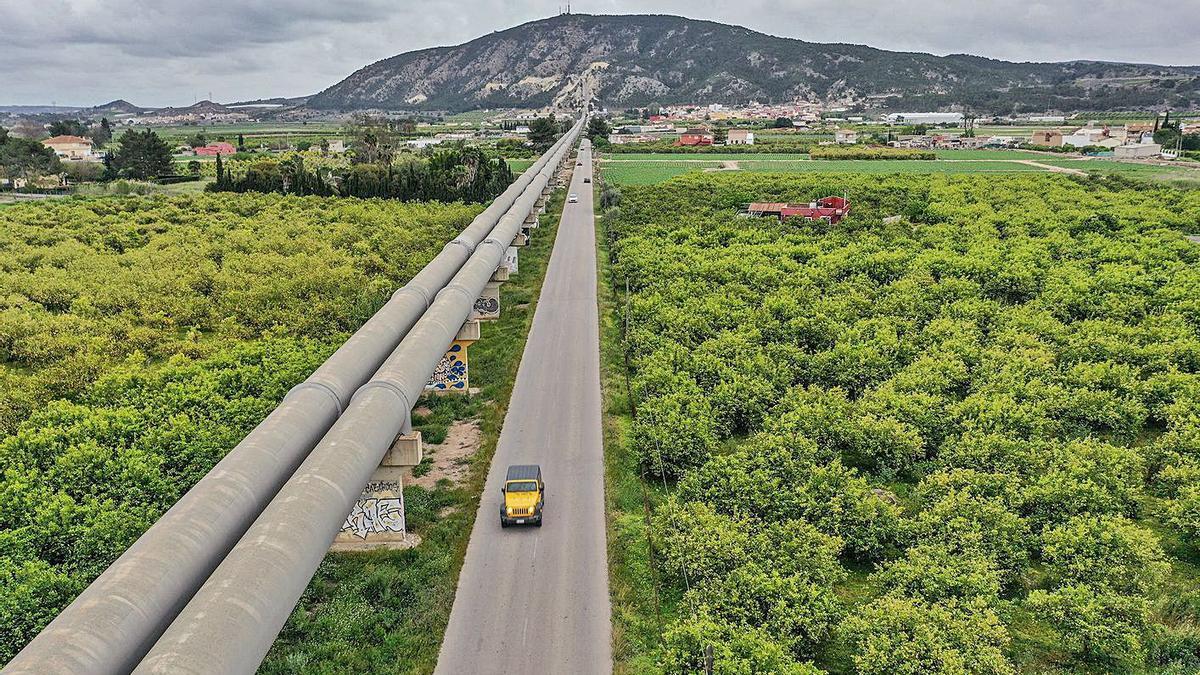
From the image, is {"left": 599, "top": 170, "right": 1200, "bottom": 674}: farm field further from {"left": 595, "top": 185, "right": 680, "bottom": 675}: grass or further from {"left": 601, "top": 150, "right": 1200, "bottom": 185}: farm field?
{"left": 601, "top": 150, "right": 1200, "bottom": 185}: farm field

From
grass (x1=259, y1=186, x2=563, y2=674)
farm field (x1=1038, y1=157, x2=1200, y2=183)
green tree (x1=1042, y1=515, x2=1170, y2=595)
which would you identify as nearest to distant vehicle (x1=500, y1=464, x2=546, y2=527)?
grass (x1=259, y1=186, x2=563, y2=674)

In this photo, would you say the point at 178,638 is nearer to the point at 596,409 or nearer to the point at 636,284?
the point at 596,409

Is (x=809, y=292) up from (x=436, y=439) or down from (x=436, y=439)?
up

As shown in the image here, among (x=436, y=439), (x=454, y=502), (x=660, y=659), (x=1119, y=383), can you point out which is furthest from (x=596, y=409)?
(x=1119, y=383)

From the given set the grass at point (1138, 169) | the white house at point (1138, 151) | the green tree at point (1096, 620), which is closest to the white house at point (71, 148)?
the green tree at point (1096, 620)

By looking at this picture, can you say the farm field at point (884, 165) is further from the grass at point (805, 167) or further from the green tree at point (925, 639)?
the green tree at point (925, 639)
